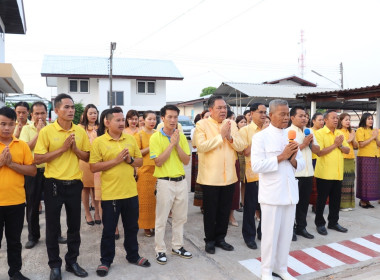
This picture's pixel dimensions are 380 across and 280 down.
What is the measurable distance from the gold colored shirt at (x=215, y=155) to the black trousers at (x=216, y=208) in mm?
111

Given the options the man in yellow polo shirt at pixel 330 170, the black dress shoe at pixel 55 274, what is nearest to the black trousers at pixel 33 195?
the black dress shoe at pixel 55 274

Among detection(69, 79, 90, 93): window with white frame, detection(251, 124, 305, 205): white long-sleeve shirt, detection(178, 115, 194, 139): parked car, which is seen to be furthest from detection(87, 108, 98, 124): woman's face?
detection(69, 79, 90, 93): window with white frame

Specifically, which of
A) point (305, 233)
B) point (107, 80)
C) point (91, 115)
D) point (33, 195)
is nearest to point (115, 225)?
point (33, 195)

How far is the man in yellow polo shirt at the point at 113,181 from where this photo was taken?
3.29m

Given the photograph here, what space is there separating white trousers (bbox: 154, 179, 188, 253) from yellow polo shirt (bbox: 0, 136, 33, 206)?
138 cm

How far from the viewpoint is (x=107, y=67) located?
24.5m

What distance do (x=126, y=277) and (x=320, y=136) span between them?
330cm

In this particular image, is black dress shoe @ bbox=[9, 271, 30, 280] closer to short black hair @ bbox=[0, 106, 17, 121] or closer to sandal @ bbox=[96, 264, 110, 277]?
sandal @ bbox=[96, 264, 110, 277]

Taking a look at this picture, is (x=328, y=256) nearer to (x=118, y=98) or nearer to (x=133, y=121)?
(x=133, y=121)

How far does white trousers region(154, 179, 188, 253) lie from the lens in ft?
11.8

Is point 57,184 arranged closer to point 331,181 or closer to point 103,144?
point 103,144

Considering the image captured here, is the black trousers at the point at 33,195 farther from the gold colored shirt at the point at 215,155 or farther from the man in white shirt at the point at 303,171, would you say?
the man in white shirt at the point at 303,171

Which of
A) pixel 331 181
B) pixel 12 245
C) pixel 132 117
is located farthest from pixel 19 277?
pixel 331 181

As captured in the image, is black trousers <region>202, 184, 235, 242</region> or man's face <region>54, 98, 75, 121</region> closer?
man's face <region>54, 98, 75, 121</region>
